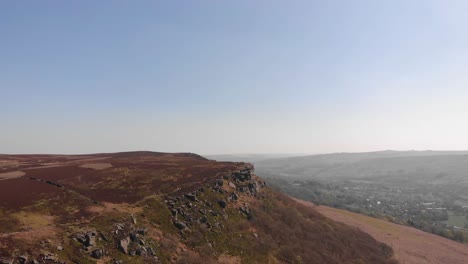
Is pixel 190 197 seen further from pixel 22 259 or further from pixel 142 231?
pixel 22 259

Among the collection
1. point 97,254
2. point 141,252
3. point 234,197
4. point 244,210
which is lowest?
point 141,252

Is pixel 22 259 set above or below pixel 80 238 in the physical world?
below

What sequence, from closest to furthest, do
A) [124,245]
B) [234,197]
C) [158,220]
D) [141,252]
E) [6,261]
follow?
[6,261]
[124,245]
[141,252]
[158,220]
[234,197]

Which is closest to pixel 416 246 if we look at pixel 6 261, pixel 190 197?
pixel 190 197

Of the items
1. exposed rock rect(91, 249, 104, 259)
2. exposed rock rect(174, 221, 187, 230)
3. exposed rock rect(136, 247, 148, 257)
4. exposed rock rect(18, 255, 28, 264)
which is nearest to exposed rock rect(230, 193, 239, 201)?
exposed rock rect(174, 221, 187, 230)

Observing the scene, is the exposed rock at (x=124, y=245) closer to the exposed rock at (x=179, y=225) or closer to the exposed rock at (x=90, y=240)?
the exposed rock at (x=90, y=240)

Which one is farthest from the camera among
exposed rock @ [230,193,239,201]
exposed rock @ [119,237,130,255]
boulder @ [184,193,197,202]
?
exposed rock @ [230,193,239,201]

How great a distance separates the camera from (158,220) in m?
46.9

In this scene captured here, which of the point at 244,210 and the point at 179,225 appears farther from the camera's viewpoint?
the point at 244,210

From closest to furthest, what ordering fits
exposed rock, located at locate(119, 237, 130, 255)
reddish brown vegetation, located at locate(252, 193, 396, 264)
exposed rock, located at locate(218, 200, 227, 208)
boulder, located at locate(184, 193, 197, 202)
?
exposed rock, located at locate(119, 237, 130, 255), boulder, located at locate(184, 193, 197, 202), reddish brown vegetation, located at locate(252, 193, 396, 264), exposed rock, located at locate(218, 200, 227, 208)

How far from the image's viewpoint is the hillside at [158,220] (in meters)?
34.8

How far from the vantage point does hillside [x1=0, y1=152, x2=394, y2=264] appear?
34.8 meters

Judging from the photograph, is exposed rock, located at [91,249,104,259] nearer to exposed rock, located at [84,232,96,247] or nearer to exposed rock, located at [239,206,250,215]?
exposed rock, located at [84,232,96,247]

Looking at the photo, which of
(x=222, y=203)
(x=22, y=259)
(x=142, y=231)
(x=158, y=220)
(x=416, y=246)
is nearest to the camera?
(x=22, y=259)
